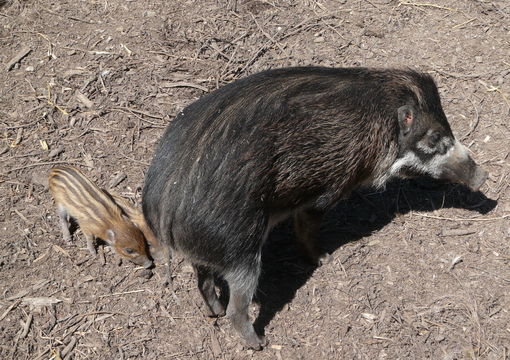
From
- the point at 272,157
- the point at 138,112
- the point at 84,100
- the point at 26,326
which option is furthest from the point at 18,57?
the point at 272,157

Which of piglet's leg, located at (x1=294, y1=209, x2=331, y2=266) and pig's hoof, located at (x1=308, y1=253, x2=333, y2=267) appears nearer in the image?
piglet's leg, located at (x1=294, y1=209, x2=331, y2=266)

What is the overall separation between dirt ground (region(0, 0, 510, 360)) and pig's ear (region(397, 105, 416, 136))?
2.98 ft

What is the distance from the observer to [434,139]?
15.7 feet

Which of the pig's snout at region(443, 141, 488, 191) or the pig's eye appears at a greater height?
the pig's eye

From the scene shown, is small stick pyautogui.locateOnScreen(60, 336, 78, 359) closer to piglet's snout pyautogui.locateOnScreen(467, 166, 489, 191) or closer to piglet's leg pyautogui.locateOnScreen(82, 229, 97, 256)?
piglet's leg pyautogui.locateOnScreen(82, 229, 97, 256)

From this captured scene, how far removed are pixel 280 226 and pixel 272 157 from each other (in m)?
1.40

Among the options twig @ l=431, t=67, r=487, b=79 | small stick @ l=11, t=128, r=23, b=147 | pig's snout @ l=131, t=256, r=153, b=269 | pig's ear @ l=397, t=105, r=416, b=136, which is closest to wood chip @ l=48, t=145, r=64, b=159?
small stick @ l=11, t=128, r=23, b=147

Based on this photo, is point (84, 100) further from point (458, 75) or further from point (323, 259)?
point (458, 75)

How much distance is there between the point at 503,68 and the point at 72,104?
397 cm

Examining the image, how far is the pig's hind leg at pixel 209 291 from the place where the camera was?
4328 millimetres

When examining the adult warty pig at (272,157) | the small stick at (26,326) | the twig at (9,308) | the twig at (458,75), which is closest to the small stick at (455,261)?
the adult warty pig at (272,157)

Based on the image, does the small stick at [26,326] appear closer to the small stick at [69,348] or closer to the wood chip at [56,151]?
the small stick at [69,348]

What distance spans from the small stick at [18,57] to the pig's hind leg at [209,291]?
120 inches

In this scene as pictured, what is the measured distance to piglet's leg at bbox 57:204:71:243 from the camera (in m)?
5.04
